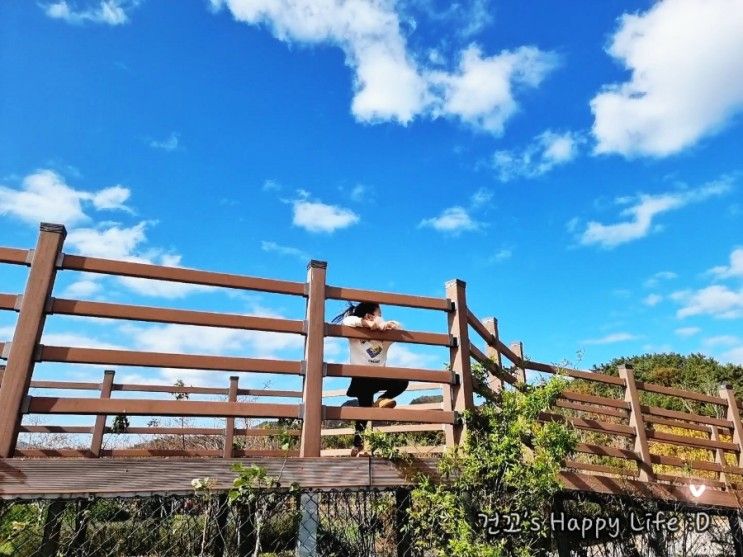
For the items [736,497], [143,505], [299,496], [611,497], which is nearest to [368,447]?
[299,496]

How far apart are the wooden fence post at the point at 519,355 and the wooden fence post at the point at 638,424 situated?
1.62 meters

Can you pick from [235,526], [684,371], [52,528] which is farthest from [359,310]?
[684,371]

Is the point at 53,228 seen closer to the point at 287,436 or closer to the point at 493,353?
the point at 287,436

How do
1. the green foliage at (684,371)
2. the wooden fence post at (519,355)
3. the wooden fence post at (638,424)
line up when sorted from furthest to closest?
1. the green foliage at (684,371)
2. the wooden fence post at (638,424)
3. the wooden fence post at (519,355)

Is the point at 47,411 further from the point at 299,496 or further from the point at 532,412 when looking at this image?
the point at 532,412

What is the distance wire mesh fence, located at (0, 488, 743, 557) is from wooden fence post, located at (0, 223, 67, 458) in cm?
43

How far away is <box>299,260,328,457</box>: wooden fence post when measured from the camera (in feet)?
12.0

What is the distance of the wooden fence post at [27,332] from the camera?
294 cm

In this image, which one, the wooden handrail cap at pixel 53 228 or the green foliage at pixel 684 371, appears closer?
the wooden handrail cap at pixel 53 228

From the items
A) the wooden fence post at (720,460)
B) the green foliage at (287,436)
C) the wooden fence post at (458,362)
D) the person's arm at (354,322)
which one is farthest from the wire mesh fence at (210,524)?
the wooden fence post at (720,460)

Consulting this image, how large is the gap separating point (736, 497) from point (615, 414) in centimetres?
234

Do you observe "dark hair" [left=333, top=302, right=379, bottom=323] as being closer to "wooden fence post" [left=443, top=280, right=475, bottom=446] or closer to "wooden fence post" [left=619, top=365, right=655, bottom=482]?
"wooden fence post" [left=443, top=280, right=475, bottom=446]

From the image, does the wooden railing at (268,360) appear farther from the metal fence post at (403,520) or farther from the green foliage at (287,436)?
the metal fence post at (403,520)

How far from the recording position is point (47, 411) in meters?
3.05
